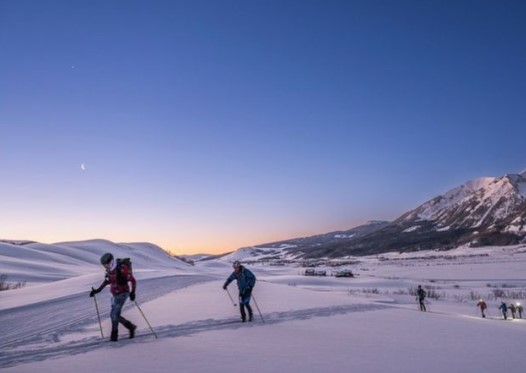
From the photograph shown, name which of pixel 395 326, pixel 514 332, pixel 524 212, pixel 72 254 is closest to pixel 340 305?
pixel 395 326

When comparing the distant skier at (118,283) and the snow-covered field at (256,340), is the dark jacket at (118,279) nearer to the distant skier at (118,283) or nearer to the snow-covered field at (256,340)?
the distant skier at (118,283)

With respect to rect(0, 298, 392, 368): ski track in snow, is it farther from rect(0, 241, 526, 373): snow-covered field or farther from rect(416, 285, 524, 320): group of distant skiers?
rect(416, 285, 524, 320): group of distant skiers

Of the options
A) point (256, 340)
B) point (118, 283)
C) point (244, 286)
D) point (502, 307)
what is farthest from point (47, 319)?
point (502, 307)

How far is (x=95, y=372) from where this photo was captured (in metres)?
6.47

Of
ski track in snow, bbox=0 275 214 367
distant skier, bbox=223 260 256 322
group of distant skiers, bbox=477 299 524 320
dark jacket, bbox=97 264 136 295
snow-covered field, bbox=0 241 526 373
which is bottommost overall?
group of distant skiers, bbox=477 299 524 320

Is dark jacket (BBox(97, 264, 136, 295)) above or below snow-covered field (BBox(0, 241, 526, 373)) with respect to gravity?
above

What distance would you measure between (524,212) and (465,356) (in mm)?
197643

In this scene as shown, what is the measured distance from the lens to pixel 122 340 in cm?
898

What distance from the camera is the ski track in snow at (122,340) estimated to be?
26.0 feet

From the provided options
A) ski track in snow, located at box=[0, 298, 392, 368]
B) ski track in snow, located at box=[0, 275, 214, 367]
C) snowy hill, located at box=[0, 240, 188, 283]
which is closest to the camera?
ski track in snow, located at box=[0, 298, 392, 368]

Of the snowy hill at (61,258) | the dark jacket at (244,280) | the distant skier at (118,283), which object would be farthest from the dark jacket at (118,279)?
the snowy hill at (61,258)

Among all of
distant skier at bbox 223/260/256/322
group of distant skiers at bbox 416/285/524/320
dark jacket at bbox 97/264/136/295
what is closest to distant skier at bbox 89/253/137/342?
dark jacket at bbox 97/264/136/295

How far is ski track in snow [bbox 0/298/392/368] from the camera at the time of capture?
793 cm

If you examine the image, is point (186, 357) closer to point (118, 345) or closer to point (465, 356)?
point (118, 345)
